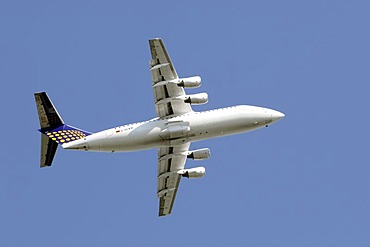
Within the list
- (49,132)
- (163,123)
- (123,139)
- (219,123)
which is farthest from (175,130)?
(49,132)

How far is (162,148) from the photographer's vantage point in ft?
271

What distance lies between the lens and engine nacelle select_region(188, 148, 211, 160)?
82812 mm

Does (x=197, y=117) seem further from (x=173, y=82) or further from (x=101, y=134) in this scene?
(x=101, y=134)

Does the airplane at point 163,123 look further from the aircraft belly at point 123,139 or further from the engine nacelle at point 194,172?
the engine nacelle at point 194,172

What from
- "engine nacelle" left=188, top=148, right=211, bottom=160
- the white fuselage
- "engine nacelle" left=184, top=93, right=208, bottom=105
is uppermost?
"engine nacelle" left=184, top=93, right=208, bottom=105

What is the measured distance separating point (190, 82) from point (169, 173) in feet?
35.7

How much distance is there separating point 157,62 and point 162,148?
31.8ft

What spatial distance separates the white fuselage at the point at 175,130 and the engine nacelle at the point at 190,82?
2638 millimetres

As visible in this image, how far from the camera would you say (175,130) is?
77.4 meters

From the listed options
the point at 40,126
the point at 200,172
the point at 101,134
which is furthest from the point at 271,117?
the point at 40,126

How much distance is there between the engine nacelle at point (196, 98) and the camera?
3073 inches

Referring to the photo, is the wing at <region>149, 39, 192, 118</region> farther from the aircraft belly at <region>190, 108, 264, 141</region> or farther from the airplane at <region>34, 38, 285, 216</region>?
the aircraft belly at <region>190, 108, 264, 141</region>

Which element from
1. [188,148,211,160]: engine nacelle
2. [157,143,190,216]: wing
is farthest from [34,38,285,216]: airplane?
[188,148,211,160]: engine nacelle

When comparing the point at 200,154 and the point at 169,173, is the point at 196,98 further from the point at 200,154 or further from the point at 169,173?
the point at 169,173
